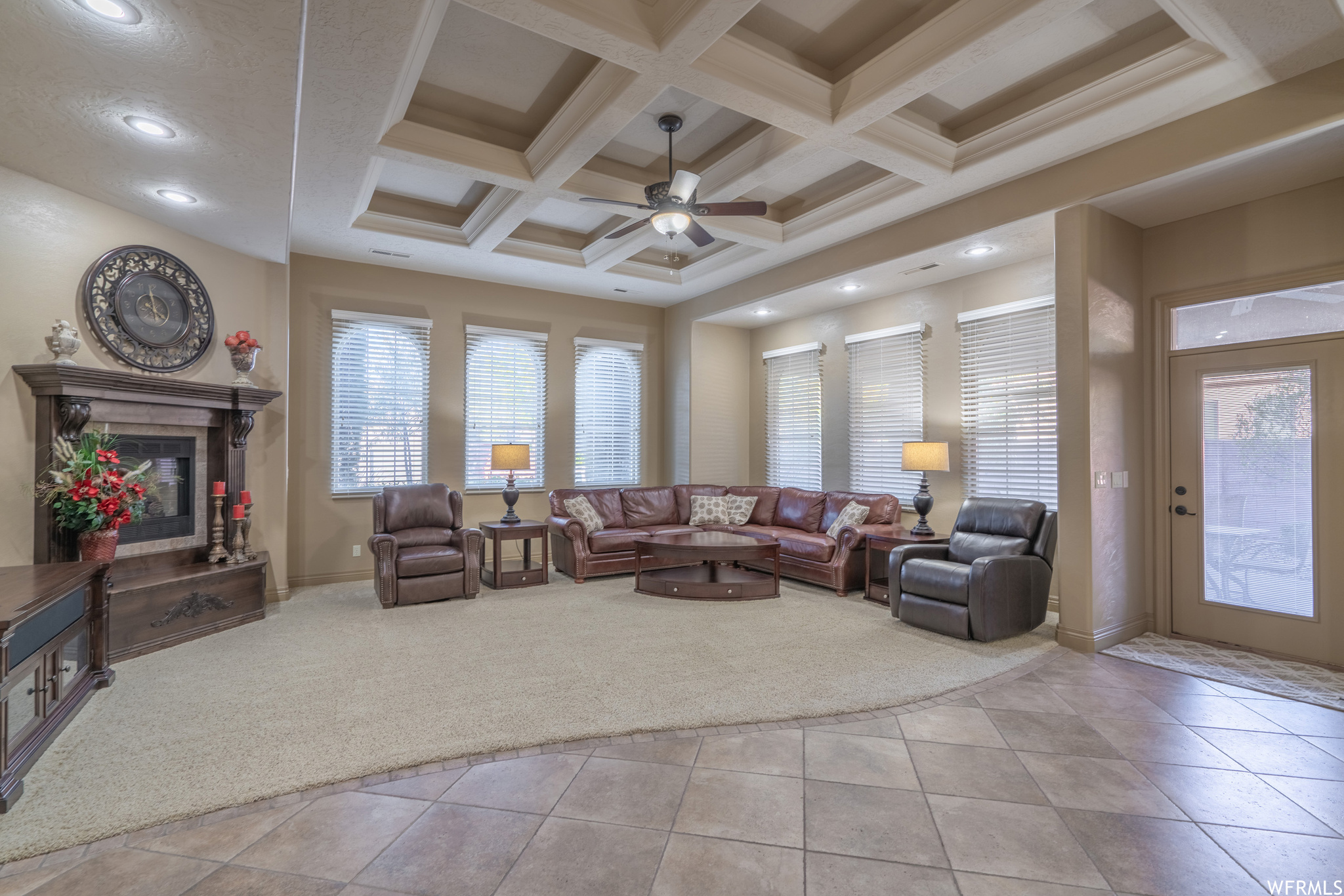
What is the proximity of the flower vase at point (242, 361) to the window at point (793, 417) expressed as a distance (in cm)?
529

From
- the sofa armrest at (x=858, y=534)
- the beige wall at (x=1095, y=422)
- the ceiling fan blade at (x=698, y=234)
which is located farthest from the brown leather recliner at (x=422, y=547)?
the beige wall at (x=1095, y=422)

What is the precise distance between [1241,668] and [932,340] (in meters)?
3.33

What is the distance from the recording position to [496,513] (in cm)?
688

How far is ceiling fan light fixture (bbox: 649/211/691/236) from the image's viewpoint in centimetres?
387

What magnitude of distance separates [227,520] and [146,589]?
3.15 ft

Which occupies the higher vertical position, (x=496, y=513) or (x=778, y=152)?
(x=778, y=152)

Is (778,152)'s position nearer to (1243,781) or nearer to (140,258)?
(1243,781)

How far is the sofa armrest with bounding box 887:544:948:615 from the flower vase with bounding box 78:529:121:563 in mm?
5100

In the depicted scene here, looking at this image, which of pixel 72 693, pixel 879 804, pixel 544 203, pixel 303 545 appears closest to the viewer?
pixel 879 804

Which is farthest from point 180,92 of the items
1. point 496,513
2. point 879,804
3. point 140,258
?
point 496,513

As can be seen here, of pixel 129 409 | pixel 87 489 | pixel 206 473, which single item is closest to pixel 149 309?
pixel 129 409

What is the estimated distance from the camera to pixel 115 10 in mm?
2225

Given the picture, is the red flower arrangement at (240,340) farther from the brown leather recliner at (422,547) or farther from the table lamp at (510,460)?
the table lamp at (510,460)

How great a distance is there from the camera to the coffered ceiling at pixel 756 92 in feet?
9.25
